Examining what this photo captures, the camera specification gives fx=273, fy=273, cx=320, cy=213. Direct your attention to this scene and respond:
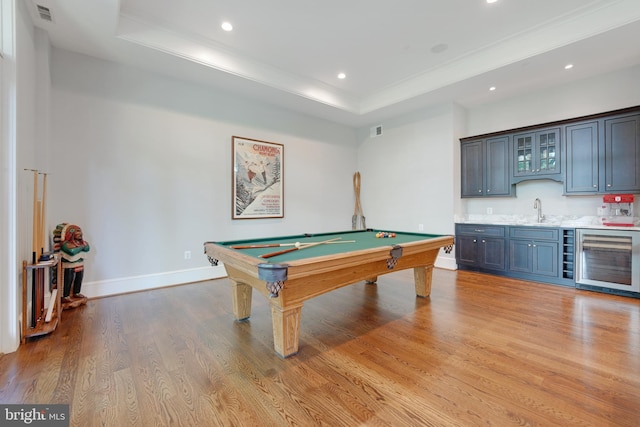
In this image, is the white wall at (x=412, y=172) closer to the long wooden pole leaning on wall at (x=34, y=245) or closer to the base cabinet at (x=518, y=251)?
the base cabinet at (x=518, y=251)

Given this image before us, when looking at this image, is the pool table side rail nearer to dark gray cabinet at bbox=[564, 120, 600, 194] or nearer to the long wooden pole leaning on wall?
the long wooden pole leaning on wall

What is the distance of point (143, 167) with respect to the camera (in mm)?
3727

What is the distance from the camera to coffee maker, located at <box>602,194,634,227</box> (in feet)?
11.8

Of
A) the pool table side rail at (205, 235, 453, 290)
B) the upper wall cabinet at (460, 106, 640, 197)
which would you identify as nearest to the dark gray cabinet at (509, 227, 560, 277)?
the upper wall cabinet at (460, 106, 640, 197)

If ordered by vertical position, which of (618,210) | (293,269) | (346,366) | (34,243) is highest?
(618,210)

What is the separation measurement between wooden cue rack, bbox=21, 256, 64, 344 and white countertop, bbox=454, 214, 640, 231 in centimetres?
550

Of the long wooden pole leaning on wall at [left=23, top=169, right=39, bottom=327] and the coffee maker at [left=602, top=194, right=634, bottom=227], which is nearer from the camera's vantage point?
the long wooden pole leaning on wall at [left=23, top=169, right=39, bottom=327]

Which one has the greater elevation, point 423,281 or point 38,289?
point 38,289

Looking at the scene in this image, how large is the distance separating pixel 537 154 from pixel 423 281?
9.61 feet

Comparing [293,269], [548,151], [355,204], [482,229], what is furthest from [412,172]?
[293,269]

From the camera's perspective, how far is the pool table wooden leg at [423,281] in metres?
3.35

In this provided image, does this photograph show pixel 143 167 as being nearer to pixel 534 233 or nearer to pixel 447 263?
pixel 447 263

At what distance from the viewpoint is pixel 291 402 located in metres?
1.57
